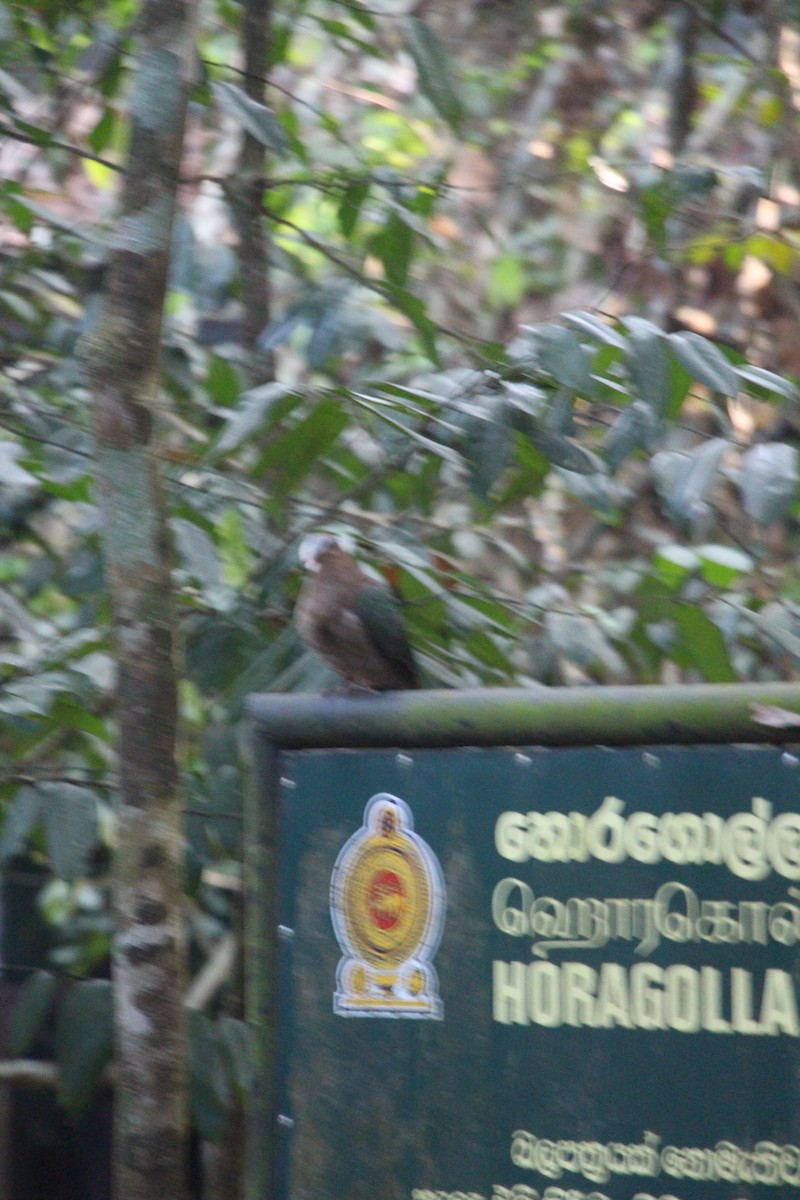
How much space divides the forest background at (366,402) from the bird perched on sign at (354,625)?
72mm

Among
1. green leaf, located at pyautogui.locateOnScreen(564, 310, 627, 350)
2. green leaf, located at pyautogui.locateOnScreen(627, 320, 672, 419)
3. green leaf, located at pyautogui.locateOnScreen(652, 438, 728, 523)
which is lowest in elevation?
green leaf, located at pyautogui.locateOnScreen(652, 438, 728, 523)

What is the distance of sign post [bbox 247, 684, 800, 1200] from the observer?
1.23 meters

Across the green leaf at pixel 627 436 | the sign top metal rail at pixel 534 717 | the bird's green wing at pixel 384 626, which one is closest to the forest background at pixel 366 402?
the green leaf at pixel 627 436

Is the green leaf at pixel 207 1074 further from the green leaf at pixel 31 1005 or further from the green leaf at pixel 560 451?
the green leaf at pixel 560 451

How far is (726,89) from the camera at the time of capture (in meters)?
4.46

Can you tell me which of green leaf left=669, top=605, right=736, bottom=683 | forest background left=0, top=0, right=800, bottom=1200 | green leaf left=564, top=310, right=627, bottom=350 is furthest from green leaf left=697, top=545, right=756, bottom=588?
green leaf left=564, top=310, right=627, bottom=350

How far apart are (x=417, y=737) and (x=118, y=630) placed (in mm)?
525

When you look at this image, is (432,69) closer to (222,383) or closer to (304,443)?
(222,383)

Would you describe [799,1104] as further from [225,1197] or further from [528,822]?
[225,1197]

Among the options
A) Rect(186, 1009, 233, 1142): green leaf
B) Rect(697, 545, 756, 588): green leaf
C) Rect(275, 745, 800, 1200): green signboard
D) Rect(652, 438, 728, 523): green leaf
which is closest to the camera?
Rect(275, 745, 800, 1200): green signboard

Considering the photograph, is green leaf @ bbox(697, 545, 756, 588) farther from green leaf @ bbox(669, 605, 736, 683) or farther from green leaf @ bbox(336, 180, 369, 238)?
green leaf @ bbox(336, 180, 369, 238)

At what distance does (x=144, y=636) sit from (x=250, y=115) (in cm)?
115

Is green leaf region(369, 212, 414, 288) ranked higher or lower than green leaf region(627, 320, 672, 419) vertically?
higher

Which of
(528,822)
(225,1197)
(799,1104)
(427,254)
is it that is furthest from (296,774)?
(427,254)
